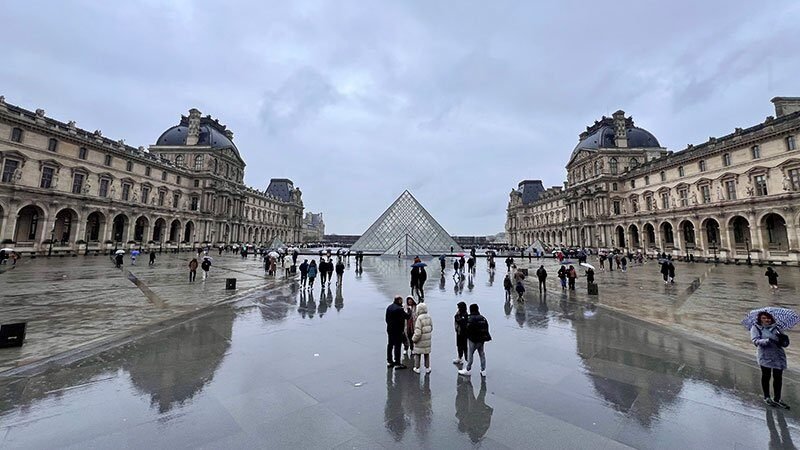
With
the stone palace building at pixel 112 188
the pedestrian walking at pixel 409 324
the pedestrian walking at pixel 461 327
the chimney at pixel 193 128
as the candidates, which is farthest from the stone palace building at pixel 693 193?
the chimney at pixel 193 128

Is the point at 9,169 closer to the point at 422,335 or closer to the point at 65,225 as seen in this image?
the point at 65,225

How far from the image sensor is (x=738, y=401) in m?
4.16

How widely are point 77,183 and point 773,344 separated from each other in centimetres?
4708

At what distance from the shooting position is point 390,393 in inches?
169

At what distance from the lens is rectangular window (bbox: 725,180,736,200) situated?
30703 mm

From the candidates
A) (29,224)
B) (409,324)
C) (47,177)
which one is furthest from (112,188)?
(409,324)

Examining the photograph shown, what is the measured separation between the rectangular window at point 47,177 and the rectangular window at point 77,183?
1848 millimetres

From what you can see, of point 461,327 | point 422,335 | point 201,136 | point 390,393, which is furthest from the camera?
point 201,136

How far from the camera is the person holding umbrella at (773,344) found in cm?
390

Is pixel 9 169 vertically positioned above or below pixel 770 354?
above

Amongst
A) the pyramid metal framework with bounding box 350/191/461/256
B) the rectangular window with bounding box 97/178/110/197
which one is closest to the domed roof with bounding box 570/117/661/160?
the pyramid metal framework with bounding box 350/191/461/256

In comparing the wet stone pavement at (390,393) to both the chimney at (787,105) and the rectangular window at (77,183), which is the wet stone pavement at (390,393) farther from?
the chimney at (787,105)

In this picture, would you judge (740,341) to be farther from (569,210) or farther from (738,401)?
(569,210)

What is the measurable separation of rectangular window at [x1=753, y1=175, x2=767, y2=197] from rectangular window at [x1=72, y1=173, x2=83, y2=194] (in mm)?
65020
